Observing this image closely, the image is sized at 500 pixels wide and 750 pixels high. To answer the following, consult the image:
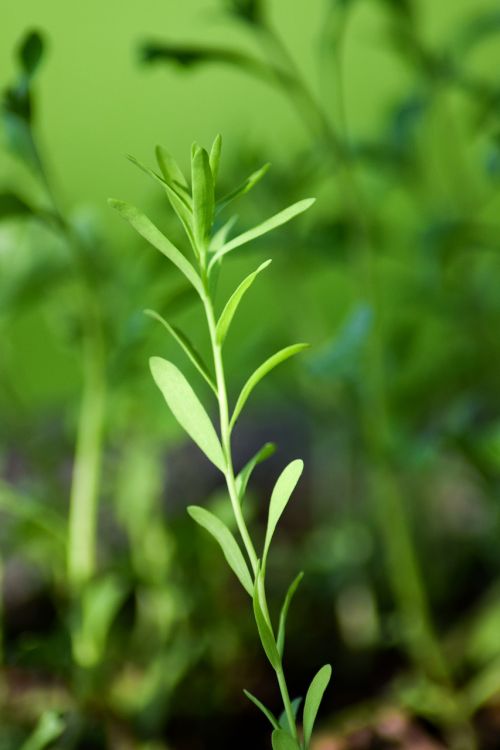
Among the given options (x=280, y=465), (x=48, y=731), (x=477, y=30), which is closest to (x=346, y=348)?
(x=48, y=731)

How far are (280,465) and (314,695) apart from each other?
38.2 inches

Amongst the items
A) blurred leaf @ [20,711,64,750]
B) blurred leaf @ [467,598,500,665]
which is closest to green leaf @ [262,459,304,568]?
blurred leaf @ [20,711,64,750]

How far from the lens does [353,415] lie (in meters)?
0.75

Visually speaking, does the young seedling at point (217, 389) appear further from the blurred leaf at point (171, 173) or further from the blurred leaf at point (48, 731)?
the blurred leaf at point (48, 731)

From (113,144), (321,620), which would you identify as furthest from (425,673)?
(113,144)

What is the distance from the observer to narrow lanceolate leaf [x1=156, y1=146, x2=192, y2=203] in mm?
278

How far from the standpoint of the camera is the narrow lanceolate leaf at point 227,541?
0.27 m

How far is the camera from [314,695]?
276 mm

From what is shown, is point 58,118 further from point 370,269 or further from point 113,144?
point 370,269

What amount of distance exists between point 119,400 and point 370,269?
23cm

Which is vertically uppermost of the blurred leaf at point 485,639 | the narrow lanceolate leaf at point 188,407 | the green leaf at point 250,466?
the narrow lanceolate leaf at point 188,407

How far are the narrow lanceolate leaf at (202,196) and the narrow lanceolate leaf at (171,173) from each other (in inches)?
0.5

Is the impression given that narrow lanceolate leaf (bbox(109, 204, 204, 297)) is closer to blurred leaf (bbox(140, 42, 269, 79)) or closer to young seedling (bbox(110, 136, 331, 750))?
young seedling (bbox(110, 136, 331, 750))

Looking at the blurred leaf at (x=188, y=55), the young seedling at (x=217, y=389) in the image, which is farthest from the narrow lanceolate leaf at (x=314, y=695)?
the blurred leaf at (x=188, y=55)
